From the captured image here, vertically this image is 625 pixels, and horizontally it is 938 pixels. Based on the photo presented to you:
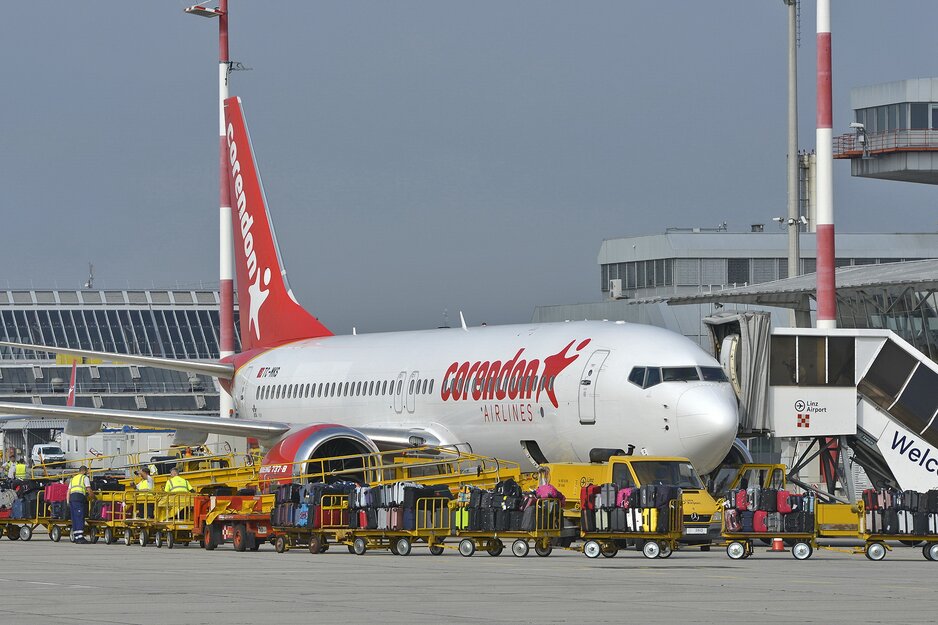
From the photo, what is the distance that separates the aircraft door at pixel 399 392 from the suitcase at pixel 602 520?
31.7 ft

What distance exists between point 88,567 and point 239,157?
2372 cm

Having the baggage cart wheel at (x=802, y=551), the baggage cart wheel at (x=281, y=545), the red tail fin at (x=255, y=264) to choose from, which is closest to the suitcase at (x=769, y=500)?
the baggage cart wheel at (x=802, y=551)

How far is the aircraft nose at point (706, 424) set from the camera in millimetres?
25039

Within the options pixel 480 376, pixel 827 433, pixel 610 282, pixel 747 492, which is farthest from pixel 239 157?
pixel 610 282

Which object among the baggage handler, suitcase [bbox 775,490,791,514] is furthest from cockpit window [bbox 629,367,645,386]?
the baggage handler

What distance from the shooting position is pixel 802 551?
2255cm

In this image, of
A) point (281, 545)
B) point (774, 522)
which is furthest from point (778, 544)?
point (281, 545)

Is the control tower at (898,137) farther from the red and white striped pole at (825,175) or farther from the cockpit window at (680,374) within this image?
the cockpit window at (680,374)

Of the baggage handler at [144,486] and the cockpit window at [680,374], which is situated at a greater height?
the cockpit window at [680,374]

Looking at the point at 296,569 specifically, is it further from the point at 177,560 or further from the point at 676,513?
the point at 676,513

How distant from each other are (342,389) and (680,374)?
10751 mm

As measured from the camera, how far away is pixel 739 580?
→ 17.8m

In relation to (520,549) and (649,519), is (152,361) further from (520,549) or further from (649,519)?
(649,519)

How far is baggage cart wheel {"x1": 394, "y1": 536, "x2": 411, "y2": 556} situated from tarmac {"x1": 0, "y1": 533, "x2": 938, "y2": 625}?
145 mm
